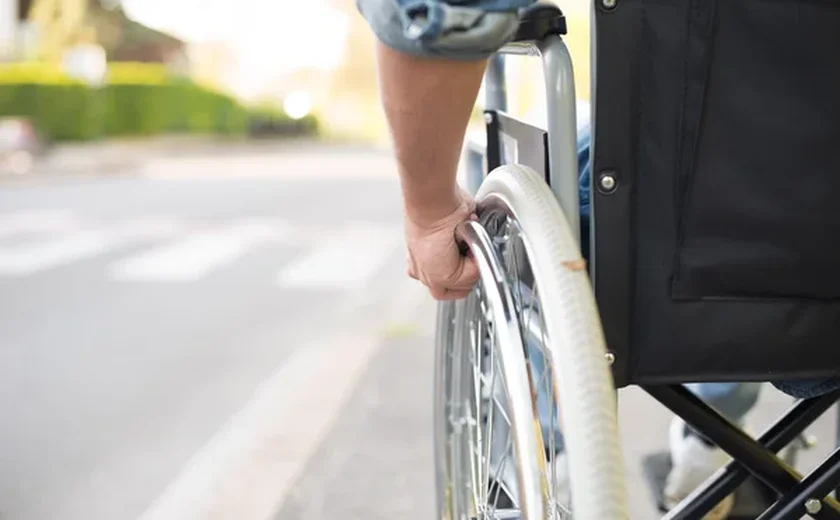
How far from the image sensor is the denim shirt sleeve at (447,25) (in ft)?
4.47

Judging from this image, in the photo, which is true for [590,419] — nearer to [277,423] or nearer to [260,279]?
[277,423]

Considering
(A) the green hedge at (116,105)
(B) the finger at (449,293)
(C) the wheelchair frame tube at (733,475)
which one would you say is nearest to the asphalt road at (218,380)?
(C) the wheelchair frame tube at (733,475)

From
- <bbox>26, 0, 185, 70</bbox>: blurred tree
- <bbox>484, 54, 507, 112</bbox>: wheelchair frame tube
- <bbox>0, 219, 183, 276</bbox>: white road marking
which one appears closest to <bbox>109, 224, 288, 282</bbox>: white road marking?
<bbox>0, 219, 183, 276</bbox>: white road marking

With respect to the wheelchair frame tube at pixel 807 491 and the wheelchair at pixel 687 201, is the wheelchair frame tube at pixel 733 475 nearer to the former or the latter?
the wheelchair frame tube at pixel 807 491

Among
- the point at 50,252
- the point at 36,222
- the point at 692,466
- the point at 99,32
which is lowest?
the point at 99,32

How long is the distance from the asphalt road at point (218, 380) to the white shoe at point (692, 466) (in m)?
0.17

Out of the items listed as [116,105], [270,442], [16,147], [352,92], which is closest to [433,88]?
[270,442]

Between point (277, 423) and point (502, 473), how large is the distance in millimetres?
2302

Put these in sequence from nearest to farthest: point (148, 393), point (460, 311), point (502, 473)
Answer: point (502, 473) < point (460, 311) < point (148, 393)

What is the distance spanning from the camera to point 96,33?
39.8 m

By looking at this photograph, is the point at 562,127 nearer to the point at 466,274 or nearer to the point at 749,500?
the point at 466,274

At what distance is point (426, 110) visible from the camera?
1499 mm

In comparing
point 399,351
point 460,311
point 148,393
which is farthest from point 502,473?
point 399,351

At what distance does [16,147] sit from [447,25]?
17.9 meters
